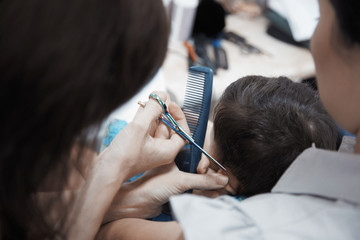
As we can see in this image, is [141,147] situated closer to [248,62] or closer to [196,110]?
[196,110]

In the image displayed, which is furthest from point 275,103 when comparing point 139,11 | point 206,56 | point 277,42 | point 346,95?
point 277,42

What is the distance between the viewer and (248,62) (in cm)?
117

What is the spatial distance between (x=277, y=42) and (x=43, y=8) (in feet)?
3.77

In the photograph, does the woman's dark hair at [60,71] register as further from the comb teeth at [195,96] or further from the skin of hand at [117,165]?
the comb teeth at [195,96]

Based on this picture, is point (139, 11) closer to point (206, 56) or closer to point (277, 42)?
point (206, 56)

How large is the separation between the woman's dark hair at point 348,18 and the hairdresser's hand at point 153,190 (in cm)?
32

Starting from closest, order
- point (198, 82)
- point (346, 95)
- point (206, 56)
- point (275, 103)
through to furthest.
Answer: point (346, 95)
point (275, 103)
point (198, 82)
point (206, 56)

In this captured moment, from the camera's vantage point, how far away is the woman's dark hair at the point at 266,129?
0.56 m

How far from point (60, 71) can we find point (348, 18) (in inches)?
13.0

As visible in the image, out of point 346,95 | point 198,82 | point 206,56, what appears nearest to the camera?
point 346,95

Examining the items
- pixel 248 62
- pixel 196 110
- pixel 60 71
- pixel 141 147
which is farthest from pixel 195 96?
Result: pixel 248 62

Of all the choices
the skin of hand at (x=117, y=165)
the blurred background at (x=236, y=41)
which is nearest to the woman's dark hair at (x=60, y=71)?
the skin of hand at (x=117, y=165)

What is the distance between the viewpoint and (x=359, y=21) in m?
0.37

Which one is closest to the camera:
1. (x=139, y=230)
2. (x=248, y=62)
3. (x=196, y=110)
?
(x=139, y=230)
